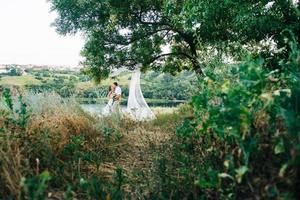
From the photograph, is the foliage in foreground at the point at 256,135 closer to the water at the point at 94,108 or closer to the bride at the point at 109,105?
the water at the point at 94,108

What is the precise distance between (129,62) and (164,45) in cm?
216

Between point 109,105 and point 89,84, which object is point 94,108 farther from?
point 89,84

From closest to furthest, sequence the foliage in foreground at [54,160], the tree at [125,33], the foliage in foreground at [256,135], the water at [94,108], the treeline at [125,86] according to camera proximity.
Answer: the foliage in foreground at [256,135] < the foliage in foreground at [54,160] < the water at [94,108] < the treeline at [125,86] < the tree at [125,33]

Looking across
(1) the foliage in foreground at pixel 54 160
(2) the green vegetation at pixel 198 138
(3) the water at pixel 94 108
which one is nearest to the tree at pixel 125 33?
(2) the green vegetation at pixel 198 138

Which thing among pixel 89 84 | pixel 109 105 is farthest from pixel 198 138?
pixel 89 84

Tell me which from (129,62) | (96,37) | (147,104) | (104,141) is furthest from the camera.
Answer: (147,104)

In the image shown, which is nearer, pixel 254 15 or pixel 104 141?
pixel 104 141

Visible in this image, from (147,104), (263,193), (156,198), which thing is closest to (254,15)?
(156,198)

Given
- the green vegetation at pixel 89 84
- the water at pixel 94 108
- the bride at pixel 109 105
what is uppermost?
the green vegetation at pixel 89 84

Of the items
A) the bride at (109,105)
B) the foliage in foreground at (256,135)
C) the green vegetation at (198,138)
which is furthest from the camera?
the bride at (109,105)

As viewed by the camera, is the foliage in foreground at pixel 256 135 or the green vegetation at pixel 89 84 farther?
the green vegetation at pixel 89 84

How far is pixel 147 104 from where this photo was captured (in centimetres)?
2605

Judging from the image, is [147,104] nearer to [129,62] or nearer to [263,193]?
[129,62]

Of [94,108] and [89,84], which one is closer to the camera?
[94,108]
